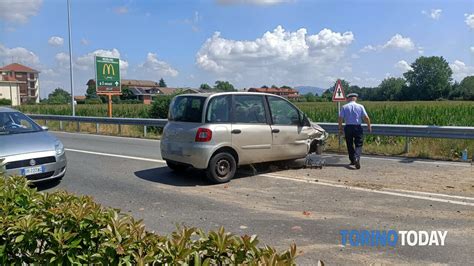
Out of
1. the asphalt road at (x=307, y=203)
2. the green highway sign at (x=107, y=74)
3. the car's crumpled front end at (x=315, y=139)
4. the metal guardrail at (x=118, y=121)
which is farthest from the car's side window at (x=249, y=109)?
the green highway sign at (x=107, y=74)

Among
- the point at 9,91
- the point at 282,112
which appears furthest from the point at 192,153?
the point at 9,91

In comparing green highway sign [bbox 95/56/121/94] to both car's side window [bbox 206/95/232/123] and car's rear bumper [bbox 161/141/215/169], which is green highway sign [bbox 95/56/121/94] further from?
car's side window [bbox 206/95/232/123]

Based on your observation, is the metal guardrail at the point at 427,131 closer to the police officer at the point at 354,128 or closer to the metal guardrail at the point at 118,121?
the police officer at the point at 354,128

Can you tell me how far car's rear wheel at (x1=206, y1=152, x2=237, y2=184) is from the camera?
25.7 feet

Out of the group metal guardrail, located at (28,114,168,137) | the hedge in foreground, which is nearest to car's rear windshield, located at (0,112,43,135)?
the hedge in foreground

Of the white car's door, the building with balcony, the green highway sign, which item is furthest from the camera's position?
the building with balcony

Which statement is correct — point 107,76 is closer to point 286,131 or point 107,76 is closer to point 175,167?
point 175,167

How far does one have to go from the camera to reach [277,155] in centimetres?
876

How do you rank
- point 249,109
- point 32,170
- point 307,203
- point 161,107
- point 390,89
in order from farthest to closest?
point 390,89, point 161,107, point 249,109, point 32,170, point 307,203

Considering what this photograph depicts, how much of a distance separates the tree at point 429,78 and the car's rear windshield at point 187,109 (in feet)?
287

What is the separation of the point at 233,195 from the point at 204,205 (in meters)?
0.76

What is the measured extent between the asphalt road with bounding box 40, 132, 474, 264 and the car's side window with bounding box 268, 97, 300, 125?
1.14 meters

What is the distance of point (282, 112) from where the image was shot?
892cm

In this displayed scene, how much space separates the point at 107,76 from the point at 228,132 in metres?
16.3
